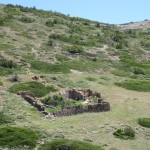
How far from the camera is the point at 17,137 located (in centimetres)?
3095

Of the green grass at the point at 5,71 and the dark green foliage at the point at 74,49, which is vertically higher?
the dark green foliage at the point at 74,49

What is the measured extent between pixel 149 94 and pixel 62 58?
1688 cm

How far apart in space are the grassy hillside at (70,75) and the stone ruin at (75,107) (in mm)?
703

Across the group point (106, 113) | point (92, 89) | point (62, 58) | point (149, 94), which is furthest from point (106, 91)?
point (62, 58)

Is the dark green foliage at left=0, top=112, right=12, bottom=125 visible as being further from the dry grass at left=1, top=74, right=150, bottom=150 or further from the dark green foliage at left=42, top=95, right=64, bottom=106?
the dark green foliage at left=42, top=95, right=64, bottom=106

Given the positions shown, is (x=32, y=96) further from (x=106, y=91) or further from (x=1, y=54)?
(x=1, y=54)

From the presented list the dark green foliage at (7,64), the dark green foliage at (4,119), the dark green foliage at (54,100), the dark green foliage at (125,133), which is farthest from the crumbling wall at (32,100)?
the dark green foliage at (7,64)

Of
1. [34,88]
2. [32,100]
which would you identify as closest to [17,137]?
[32,100]

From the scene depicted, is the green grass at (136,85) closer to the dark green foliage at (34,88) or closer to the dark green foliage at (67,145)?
the dark green foliage at (34,88)

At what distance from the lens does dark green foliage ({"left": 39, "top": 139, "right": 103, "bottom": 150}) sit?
29.8 meters

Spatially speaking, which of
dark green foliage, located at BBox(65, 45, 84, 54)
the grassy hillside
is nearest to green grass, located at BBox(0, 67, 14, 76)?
the grassy hillside

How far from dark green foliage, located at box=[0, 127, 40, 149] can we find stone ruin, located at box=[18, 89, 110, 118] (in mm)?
5897

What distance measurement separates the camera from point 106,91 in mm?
49312

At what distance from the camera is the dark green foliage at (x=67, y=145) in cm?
2983
